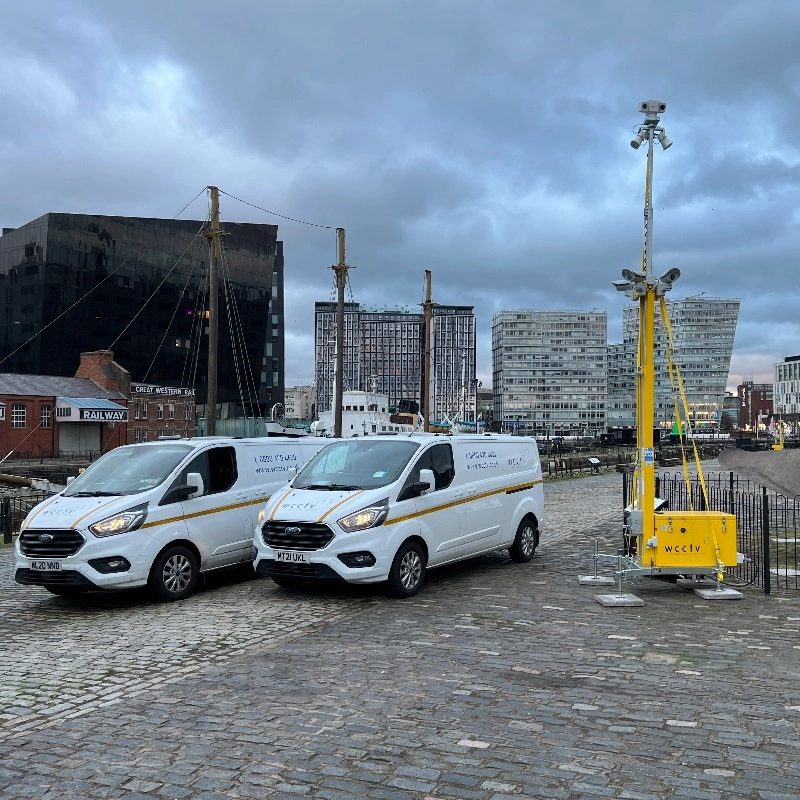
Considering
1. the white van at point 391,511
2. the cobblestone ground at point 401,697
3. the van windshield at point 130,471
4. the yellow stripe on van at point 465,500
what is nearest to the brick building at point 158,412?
the van windshield at point 130,471

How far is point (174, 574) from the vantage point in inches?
408

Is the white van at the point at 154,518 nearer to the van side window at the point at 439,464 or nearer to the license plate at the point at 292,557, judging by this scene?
the license plate at the point at 292,557

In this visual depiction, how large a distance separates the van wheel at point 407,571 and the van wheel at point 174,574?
2.60 metres

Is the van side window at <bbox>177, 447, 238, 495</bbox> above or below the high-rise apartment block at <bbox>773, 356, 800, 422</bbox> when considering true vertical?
below

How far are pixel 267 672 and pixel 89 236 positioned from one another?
79.5 meters

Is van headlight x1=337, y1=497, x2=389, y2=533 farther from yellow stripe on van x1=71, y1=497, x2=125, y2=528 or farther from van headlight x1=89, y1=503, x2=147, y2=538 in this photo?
yellow stripe on van x1=71, y1=497, x2=125, y2=528

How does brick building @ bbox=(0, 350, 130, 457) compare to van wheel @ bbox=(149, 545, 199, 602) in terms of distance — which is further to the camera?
brick building @ bbox=(0, 350, 130, 457)

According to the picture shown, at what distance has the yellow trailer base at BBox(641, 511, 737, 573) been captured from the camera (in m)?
10.2

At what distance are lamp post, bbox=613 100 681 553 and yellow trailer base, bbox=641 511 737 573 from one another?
16cm

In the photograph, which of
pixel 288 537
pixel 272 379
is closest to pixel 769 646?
pixel 288 537

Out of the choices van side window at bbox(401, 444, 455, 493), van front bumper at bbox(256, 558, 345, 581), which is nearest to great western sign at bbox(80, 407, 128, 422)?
van side window at bbox(401, 444, 455, 493)

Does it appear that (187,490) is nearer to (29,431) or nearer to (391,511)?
(391,511)

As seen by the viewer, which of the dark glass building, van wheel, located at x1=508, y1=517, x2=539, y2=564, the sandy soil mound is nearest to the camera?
van wheel, located at x1=508, y1=517, x2=539, y2=564

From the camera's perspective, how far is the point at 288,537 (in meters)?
9.95
